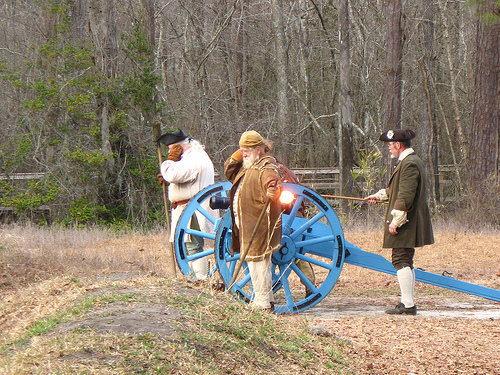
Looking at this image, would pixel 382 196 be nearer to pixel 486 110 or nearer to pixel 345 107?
pixel 486 110

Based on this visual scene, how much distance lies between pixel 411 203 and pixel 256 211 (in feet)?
5.70

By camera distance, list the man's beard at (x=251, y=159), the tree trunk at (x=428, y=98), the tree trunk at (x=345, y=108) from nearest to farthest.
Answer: the man's beard at (x=251, y=159) < the tree trunk at (x=345, y=108) < the tree trunk at (x=428, y=98)

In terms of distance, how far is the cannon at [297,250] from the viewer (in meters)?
6.73

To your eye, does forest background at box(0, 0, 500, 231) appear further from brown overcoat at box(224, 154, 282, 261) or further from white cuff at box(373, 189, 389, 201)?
brown overcoat at box(224, 154, 282, 261)

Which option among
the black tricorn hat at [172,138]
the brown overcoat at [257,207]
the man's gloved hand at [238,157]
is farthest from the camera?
the black tricorn hat at [172,138]

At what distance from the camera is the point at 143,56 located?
719 inches

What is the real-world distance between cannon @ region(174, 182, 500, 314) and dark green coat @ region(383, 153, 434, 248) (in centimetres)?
35

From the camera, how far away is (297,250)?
6.89m

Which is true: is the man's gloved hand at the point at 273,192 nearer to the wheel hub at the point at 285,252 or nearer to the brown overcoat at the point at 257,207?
the brown overcoat at the point at 257,207

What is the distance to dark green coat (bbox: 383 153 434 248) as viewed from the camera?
689cm

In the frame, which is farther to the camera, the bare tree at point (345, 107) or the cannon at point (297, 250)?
the bare tree at point (345, 107)

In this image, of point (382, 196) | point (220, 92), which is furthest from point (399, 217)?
point (220, 92)

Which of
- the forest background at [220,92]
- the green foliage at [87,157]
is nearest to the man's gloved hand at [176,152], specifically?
the forest background at [220,92]

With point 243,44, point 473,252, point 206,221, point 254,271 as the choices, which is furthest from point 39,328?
point 243,44
